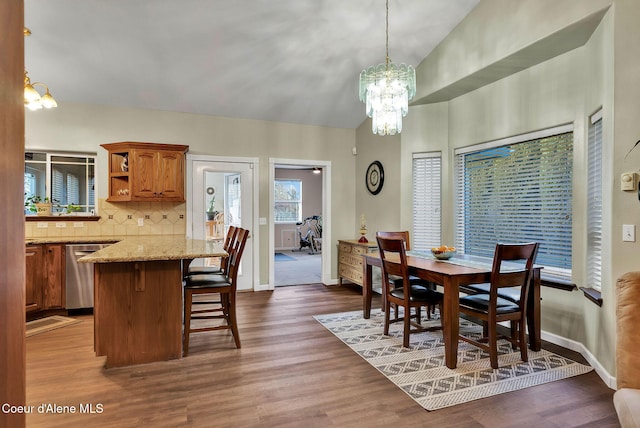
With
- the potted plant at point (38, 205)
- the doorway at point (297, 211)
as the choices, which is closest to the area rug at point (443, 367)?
the potted plant at point (38, 205)

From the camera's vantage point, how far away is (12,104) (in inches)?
45.0

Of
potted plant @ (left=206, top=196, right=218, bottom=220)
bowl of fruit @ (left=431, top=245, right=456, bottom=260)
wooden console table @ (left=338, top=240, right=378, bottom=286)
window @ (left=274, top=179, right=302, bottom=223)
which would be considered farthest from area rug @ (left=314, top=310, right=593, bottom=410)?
window @ (left=274, top=179, right=302, bottom=223)

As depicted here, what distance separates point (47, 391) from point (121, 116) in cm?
351

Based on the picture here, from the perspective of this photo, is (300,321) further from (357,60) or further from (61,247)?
(357,60)

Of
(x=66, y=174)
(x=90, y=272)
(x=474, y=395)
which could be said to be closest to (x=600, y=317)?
(x=474, y=395)

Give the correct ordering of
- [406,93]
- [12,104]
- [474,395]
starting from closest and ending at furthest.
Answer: [12,104]
[474,395]
[406,93]

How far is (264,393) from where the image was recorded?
2.41 m

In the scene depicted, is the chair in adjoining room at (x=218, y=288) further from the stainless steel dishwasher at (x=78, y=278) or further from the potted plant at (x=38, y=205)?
the potted plant at (x=38, y=205)

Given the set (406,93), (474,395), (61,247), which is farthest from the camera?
(61,247)

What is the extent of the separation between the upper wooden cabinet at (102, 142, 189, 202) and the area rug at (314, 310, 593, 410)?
2835 mm

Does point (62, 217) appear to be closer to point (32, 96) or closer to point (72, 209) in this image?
point (72, 209)

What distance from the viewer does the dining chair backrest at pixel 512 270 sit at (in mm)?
2701

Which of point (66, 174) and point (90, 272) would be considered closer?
point (90, 272)

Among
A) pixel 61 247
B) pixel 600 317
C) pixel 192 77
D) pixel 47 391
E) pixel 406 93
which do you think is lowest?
pixel 47 391
